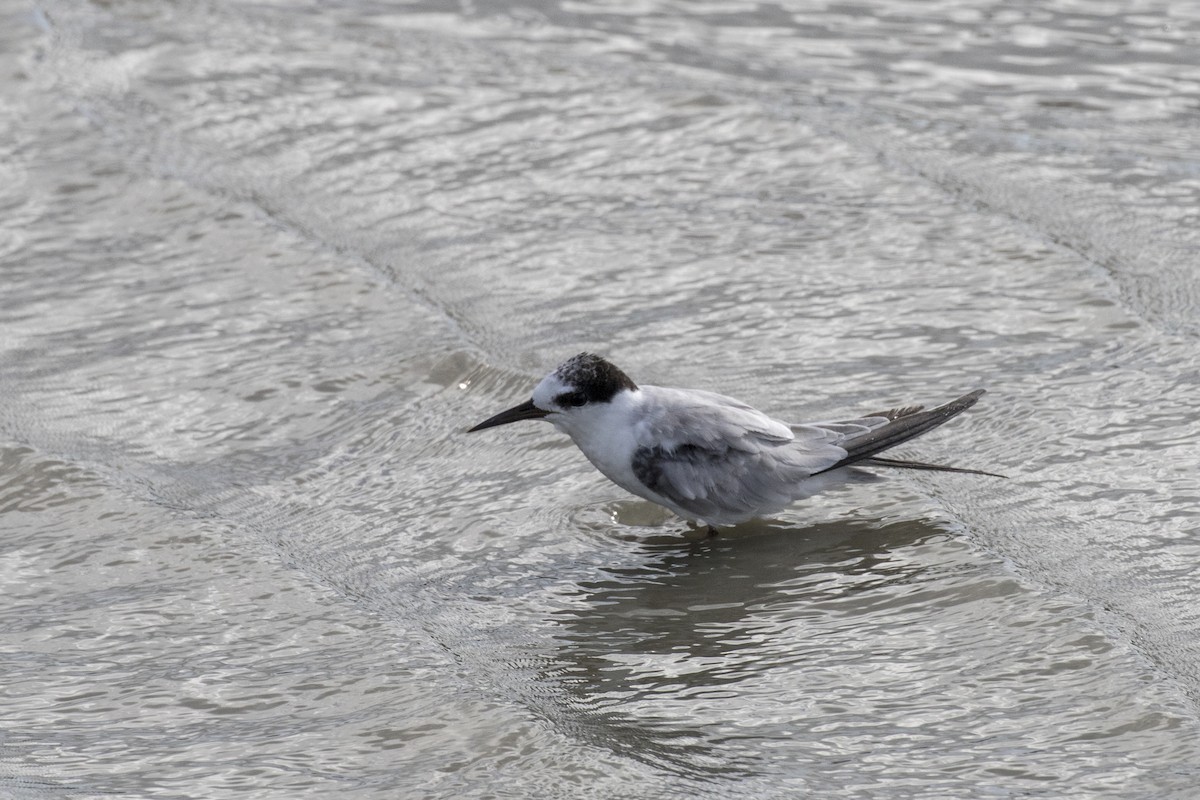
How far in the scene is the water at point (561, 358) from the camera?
422 centimetres

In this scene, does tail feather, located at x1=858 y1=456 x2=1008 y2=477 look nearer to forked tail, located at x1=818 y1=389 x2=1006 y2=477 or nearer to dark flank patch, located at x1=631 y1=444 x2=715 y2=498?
forked tail, located at x1=818 y1=389 x2=1006 y2=477

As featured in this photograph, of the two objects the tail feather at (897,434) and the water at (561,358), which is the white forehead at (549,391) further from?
the tail feather at (897,434)

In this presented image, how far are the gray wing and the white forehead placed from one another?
0.28 metres

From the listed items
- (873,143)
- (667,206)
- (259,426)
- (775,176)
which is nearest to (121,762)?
(259,426)

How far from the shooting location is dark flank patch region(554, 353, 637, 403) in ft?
17.2

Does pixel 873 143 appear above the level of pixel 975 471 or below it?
above

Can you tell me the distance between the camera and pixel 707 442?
5.23m

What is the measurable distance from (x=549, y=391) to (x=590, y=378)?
14cm

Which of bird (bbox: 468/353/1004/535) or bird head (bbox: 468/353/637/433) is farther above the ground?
bird head (bbox: 468/353/637/433)

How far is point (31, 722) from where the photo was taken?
4285mm

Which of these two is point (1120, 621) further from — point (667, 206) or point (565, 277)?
point (667, 206)

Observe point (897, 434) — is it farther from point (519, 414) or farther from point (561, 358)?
point (561, 358)

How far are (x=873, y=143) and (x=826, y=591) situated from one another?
3685 mm

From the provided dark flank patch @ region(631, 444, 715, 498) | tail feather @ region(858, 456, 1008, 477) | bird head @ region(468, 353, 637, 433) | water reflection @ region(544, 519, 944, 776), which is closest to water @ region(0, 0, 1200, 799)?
water reflection @ region(544, 519, 944, 776)
